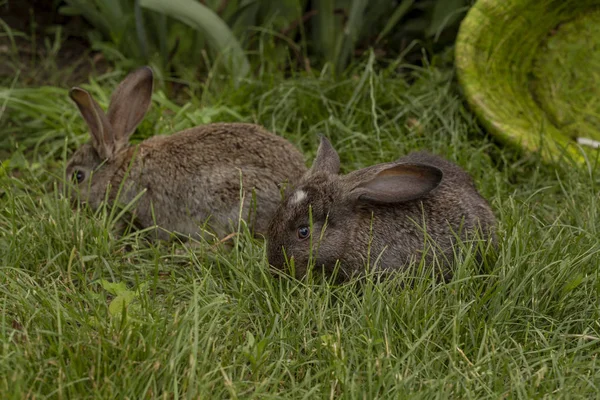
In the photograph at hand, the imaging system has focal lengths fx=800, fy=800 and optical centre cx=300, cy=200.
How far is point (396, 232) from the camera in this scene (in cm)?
419

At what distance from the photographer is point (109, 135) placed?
5105 millimetres

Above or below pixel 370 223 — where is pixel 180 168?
below

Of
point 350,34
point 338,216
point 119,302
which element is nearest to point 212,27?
point 350,34

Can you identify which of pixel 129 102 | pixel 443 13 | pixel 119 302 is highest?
pixel 443 13

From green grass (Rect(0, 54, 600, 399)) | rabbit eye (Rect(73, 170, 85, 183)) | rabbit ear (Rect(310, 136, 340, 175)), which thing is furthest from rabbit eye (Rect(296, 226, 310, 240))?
rabbit eye (Rect(73, 170, 85, 183))

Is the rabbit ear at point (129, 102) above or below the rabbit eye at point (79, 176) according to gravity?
above

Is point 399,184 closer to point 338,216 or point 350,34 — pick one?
point 338,216

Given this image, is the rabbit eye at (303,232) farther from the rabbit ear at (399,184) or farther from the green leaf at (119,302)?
the green leaf at (119,302)

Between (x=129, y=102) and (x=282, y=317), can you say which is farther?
(x=129, y=102)

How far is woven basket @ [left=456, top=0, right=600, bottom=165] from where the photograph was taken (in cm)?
576

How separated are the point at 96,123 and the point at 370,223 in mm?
1953

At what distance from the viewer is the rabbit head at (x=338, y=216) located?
4.05m

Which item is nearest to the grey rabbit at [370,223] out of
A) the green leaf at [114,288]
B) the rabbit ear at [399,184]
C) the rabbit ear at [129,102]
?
the rabbit ear at [399,184]

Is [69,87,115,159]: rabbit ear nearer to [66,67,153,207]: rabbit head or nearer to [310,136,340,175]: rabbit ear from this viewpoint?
[66,67,153,207]: rabbit head
